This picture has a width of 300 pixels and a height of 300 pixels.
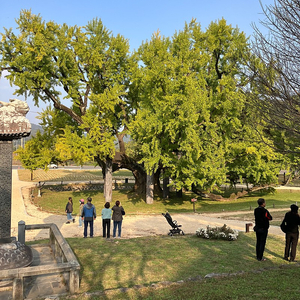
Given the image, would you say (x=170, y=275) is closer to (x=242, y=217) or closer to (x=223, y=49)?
(x=242, y=217)

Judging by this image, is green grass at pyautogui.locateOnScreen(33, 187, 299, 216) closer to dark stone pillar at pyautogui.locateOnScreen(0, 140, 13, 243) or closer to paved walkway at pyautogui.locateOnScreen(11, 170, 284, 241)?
paved walkway at pyautogui.locateOnScreen(11, 170, 284, 241)

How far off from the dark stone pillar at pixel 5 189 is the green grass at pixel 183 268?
216cm

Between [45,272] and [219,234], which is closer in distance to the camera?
[45,272]

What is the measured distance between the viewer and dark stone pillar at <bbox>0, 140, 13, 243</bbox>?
773 cm

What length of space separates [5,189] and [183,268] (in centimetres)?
494

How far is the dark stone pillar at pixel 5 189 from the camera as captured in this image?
7.73 metres

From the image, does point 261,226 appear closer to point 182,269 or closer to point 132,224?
point 182,269

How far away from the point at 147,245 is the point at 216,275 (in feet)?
11.4

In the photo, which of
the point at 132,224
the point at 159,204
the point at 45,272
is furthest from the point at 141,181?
the point at 45,272

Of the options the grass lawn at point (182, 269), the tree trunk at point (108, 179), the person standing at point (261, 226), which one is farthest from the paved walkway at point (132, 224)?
the tree trunk at point (108, 179)

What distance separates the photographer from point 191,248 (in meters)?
9.81

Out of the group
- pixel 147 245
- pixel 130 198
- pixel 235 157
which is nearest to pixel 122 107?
pixel 130 198

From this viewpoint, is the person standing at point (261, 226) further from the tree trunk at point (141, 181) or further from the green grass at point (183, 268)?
the tree trunk at point (141, 181)

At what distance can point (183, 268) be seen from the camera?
7855mm
